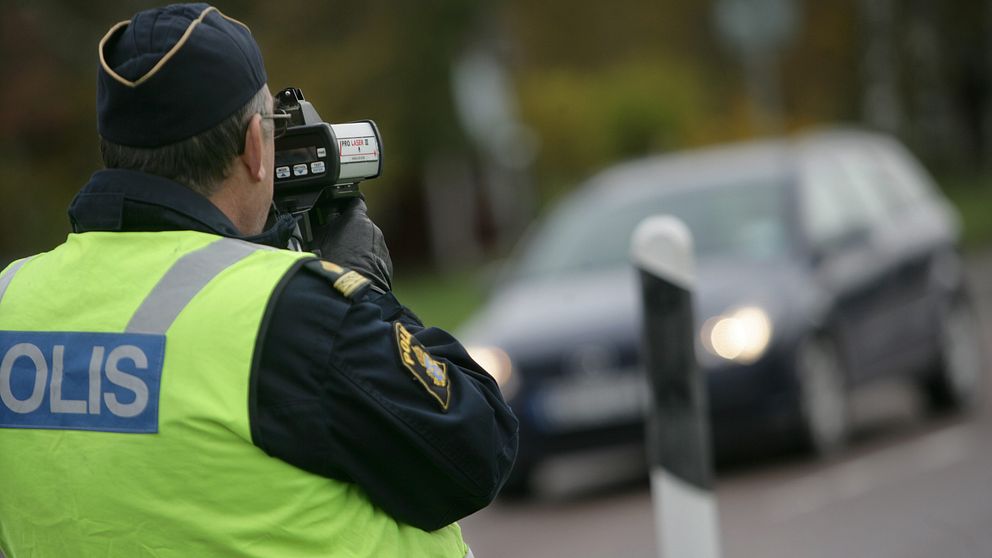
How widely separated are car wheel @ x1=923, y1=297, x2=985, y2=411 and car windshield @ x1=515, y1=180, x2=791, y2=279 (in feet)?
4.89

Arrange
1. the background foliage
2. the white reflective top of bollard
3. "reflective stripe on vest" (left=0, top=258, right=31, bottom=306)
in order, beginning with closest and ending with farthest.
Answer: "reflective stripe on vest" (left=0, top=258, right=31, bottom=306)
the white reflective top of bollard
the background foliage

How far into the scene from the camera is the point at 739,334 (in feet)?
29.6

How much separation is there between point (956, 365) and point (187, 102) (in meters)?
8.97

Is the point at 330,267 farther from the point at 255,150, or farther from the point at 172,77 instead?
the point at 172,77

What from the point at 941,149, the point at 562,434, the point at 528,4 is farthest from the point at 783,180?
the point at 528,4

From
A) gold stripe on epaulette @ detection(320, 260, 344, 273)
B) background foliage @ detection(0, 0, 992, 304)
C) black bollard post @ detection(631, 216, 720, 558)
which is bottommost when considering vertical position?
background foliage @ detection(0, 0, 992, 304)

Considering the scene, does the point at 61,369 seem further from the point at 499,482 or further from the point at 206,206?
the point at 499,482

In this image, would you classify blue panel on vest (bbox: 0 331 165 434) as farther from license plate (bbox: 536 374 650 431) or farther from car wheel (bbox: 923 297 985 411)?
car wheel (bbox: 923 297 985 411)

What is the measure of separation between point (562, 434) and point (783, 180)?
236 cm

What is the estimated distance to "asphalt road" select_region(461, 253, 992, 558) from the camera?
7.34m

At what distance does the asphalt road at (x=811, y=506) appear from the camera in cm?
734

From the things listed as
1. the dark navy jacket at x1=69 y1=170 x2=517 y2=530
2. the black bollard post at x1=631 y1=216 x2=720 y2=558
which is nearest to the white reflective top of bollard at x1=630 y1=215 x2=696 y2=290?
the black bollard post at x1=631 y1=216 x2=720 y2=558

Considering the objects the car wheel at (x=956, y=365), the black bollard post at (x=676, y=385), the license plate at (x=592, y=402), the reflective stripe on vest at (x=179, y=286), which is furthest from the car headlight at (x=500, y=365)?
the reflective stripe on vest at (x=179, y=286)

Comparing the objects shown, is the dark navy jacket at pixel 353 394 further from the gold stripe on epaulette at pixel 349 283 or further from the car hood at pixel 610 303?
the car hood at pixel 610 303
